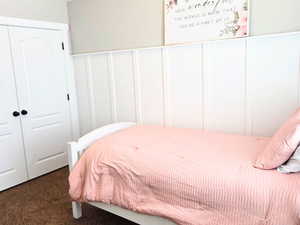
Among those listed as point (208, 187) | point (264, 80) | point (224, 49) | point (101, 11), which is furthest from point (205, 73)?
point (101, 11)

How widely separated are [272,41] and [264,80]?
0.35 meters

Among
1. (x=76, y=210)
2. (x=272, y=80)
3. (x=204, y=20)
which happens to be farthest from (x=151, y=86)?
(x=76, y=210)

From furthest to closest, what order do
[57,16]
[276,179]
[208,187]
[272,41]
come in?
[57,16], [272,41], [208,187], [276,179]

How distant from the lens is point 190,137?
2227 millimetres

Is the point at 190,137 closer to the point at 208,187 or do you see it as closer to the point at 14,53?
the point at 208,187

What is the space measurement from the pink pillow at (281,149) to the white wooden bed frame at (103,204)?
708 millimetres

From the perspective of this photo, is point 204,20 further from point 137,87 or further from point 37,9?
point 37,9

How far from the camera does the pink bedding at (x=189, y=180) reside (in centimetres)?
130

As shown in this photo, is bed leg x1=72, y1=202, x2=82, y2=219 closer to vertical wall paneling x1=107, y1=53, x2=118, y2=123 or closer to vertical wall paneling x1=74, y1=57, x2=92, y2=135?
vertical wall paneling x1=107, y1=53, x2=118, y2=123

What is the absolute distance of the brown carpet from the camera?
2.23 metres

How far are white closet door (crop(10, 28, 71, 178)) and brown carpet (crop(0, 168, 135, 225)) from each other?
365mm

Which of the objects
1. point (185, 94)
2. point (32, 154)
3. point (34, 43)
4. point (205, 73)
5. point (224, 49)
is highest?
point (34, 43)

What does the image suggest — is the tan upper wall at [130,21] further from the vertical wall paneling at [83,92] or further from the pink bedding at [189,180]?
the pink bedding at [189,180]

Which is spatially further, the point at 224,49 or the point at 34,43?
the point at 34,43
